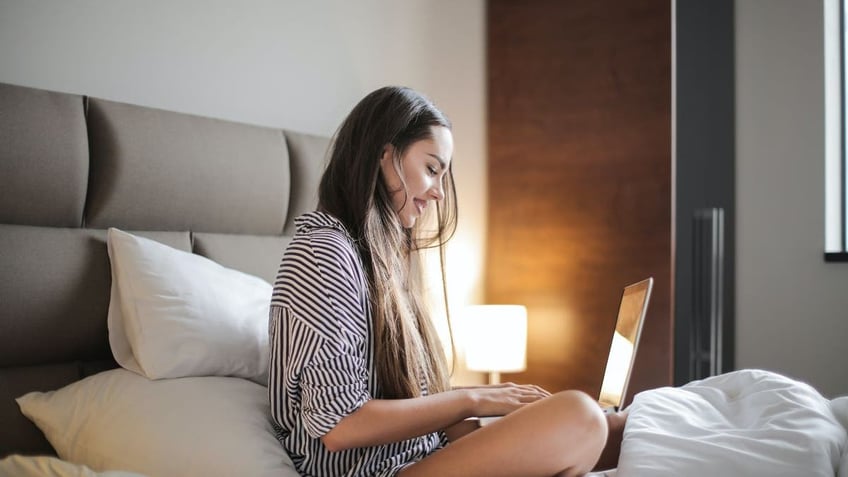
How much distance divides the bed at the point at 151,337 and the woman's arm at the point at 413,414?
147 mm

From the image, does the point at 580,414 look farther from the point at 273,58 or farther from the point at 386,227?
the point at 273,58

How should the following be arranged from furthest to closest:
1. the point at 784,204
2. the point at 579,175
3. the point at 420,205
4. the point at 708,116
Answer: the point at 708,116, the point at 784,204, the point at 579,175, the point at 420,205

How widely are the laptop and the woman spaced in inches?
5.6

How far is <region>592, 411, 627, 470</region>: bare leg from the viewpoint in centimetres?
167

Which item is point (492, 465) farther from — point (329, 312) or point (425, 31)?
point (425, 31)

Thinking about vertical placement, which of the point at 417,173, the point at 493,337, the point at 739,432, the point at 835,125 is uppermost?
the point at 835,125

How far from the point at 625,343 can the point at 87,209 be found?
1.29 metres

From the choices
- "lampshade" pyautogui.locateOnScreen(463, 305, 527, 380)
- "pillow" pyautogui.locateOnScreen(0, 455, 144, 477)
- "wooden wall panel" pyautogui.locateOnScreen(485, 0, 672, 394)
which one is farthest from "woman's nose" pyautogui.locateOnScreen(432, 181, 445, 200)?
"wooden wall panel" pyautogui.locateOnScreen(485, 0, 672, 394)

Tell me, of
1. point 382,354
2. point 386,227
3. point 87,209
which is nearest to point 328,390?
point 382,354

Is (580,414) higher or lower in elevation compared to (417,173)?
lower

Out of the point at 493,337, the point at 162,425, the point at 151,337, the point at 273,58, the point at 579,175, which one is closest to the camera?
the point at 162,425

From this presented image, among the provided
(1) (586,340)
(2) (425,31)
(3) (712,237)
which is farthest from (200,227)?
(3) (712,237)

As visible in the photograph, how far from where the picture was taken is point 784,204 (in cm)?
347

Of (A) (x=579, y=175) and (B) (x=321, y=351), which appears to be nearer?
(B) (x=321, y=351)
